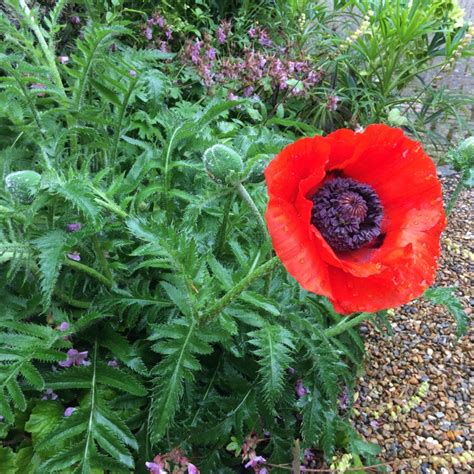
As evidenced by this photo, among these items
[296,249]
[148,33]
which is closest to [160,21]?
[148,33]

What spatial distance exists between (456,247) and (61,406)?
2392 mm

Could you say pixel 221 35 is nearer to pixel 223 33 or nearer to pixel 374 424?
pixel 223 33

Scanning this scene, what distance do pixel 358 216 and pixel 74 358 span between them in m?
1.06

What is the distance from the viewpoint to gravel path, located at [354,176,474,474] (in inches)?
77.8

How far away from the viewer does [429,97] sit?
4.00m

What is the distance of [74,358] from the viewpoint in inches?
64.9

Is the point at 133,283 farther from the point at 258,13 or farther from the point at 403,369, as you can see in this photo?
the point at 258,13

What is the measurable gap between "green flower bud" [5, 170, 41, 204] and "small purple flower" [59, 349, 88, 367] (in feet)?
1.90

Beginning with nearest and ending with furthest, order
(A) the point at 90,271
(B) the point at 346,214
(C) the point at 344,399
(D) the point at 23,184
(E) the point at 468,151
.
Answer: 1. (B) the point at 346,214
2. (D) the point at 23,184
3. (E) the point at 468,151
4. (A) the point at 90,271
5. (C) the point at 344,399

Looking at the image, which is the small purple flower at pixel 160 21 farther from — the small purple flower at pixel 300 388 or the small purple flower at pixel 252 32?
the small purple flower at pixel 300 388

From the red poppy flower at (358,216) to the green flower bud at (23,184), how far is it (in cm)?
64

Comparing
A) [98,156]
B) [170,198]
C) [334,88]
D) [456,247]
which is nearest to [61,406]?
[170,198]

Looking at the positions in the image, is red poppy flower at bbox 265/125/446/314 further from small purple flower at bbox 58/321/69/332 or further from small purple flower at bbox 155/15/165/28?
small purple flower at bbox 155/15/165/28

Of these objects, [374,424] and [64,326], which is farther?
[374,424]
